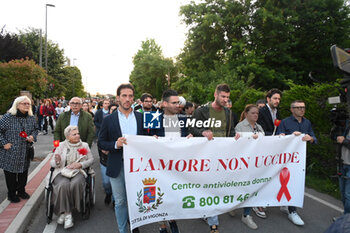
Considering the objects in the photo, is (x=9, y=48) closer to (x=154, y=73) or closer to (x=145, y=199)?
(x=154, y=73)

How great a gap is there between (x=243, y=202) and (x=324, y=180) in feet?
10.6

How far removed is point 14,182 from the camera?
14.0ft

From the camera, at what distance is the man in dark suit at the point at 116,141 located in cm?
291

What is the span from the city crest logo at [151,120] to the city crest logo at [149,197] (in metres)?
0.66

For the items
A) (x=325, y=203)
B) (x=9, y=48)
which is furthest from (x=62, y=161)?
(x=9, y=48)

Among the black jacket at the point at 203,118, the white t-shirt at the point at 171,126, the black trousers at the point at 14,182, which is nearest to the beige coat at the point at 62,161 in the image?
the black trousers at the point at 14,182

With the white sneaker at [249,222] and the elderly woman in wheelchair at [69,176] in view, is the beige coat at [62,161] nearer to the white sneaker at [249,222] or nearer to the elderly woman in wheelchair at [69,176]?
the elderly woman in wheelchair at [69,176]

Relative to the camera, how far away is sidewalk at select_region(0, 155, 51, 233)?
11.0ft

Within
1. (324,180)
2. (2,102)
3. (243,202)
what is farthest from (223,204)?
(2,102)

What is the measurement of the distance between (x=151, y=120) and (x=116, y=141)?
0.50m

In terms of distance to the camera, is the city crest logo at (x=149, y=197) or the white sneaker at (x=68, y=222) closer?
the city crest logo at (x=149, y=197)

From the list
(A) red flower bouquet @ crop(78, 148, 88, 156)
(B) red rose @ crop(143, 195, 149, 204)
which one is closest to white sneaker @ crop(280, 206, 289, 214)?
(B) red rose @ crop(143, 195, 149, 204)

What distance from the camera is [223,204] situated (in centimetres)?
328

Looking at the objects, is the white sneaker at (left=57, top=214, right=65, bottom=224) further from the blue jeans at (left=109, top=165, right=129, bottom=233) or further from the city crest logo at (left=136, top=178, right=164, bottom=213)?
the city crest logo at (left=136, top=178, right=164, bottom=213)
